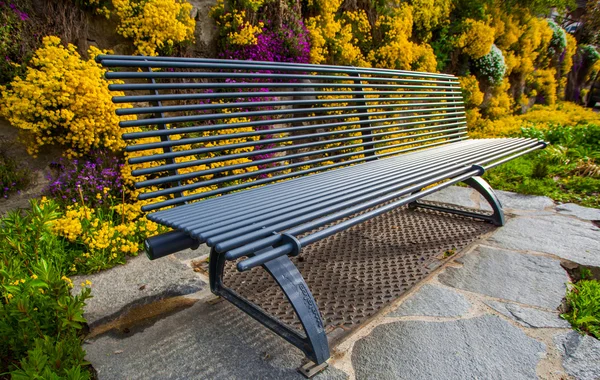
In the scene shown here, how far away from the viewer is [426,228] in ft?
9.55

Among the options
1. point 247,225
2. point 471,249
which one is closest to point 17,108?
point 247,225

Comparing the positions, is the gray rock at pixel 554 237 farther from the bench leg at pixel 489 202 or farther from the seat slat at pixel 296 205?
the seat slat at pixel 296 205

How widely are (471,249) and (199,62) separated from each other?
213 cm

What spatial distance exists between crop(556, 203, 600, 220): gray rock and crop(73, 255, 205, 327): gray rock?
328cm

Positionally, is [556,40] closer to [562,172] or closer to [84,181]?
[562,172]

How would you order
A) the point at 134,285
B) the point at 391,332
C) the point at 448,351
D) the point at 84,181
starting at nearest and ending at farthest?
the point at 448,351 → the point at 391,332 → the point at 134,285 → the point at 84,181

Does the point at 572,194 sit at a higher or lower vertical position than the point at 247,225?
lower

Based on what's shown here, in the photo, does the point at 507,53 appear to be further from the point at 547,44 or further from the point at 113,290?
the point at 113,290

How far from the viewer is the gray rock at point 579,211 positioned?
332cm

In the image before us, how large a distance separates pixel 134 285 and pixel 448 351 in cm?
168

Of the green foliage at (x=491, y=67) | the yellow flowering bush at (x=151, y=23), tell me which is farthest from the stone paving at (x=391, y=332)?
the green foliage at (x=491, y=67)

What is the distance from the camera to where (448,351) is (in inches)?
62.9

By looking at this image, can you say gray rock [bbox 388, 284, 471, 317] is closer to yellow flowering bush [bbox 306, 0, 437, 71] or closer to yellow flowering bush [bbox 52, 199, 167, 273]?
yellow flowering bush [bbox 52, 199, 167, 273]

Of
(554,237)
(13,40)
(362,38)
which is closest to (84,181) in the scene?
(13,40)
